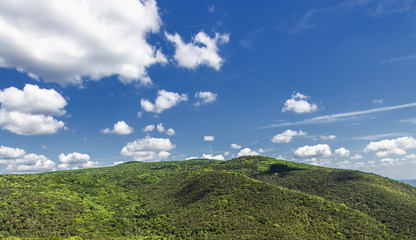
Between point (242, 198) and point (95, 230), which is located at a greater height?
point (242, 198)

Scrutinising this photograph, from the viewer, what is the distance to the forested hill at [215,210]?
85625 millimetres

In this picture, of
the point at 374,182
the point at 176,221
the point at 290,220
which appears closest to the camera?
the point at 290,220

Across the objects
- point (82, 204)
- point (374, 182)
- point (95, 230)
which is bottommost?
point (95, 230)

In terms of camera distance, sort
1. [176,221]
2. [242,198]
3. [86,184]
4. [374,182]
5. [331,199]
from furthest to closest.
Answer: [86,184] → [374,182] → [331,199] → [242,198] → [176,221]

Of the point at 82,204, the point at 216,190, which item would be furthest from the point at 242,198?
the point at 82,204

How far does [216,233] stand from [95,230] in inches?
1935

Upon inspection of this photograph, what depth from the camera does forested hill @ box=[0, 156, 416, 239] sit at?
8562 centimetres

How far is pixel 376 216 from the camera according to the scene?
340 feet

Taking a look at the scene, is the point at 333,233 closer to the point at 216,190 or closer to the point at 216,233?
the point at 216,233

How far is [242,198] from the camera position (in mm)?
113750

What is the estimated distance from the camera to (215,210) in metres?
106

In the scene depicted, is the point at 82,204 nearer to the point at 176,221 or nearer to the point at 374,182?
the point at 176,221

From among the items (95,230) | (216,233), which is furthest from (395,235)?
(95,230)

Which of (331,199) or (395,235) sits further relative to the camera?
(331,199)
